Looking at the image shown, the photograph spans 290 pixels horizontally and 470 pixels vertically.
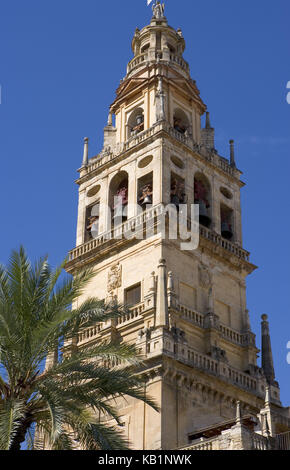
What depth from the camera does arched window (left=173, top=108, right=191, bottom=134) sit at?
161ft

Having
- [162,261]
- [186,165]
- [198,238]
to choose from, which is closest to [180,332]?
[162,261]

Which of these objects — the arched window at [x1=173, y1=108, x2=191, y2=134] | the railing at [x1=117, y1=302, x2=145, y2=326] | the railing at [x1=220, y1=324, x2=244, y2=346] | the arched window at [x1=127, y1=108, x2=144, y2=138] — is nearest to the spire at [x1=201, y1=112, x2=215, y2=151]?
the arched window at [x1=173, y1=108, x2=191, y2=134]

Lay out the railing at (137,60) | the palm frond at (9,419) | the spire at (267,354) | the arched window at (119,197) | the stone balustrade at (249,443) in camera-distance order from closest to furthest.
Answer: the palm frond at (9,419), the stone balustrade at (249,443), the spire at (267,354), the arched window at (119,197), the railing at (137,60)

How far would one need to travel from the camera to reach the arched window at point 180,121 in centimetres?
4922

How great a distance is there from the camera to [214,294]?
42281mm

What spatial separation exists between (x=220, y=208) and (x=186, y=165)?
11.0 feet

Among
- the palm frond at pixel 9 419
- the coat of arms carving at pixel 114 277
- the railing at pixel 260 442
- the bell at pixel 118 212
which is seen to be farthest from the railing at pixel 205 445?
the bell at pixel 118 212

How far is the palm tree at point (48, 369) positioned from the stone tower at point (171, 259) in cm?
573

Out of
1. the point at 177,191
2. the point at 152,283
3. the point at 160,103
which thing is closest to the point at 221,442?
the point at 152,283

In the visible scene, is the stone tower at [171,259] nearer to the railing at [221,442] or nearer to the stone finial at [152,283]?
the stone finial at [152,283]

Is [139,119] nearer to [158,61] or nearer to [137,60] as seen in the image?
[158,61]
